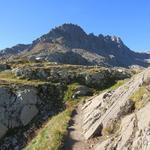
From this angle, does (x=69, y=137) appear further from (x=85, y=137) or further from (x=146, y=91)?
(x=146, y=91)

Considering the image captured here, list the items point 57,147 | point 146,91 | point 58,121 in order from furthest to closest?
point 58,121 → point 146,91 → point 57,147

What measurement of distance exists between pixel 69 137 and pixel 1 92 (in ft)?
69.7

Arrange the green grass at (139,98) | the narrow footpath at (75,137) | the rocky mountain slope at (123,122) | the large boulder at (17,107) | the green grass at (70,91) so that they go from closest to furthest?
the rocky mountain slope at (123,122)
the green grass at (139,98)
the narrow footpath at (75,137)
the large boulder at (17,107)
the green grass at (70,91)

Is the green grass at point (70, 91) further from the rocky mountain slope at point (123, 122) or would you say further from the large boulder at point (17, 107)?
the rocky mountain slope at point (123, 122)

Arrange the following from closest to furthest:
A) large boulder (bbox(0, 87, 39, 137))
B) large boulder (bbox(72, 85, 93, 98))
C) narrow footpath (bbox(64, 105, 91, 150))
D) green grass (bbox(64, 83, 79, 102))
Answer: narrow footpath (bbox(64, 105, 91, 150)) → large boulder (bbox(0, 87, 39, 137)) → green grass (bbox(64, 83, 79, 102)) → large boulder (bbox(72, 85, 93, 98))

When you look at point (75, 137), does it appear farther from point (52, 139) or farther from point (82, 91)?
point (82, 91)

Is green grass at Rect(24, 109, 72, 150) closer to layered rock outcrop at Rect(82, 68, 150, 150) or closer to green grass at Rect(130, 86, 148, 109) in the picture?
layered rock outcrop at Rect(82, 68, 150, 150)

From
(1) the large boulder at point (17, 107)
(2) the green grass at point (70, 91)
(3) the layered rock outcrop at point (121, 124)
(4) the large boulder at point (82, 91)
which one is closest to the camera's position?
(3) the layered rock outcrop at point (121, 124)

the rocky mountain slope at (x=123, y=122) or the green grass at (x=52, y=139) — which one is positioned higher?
the rocky mountain slope at (x=123, y=122)

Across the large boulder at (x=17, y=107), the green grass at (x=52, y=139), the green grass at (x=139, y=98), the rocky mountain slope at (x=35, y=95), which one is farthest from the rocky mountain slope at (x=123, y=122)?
the large boulder at (x=17, y=107)

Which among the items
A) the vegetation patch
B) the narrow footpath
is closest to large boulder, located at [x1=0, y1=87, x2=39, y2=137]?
the narrow footpath

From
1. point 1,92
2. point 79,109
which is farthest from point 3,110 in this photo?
point 79,109

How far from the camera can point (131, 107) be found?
28.7 m

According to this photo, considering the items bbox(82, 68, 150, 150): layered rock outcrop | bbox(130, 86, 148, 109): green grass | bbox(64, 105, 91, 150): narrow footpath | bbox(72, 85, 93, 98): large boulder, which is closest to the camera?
bbox(82, 68, 150, 150): layered rock outcrop
